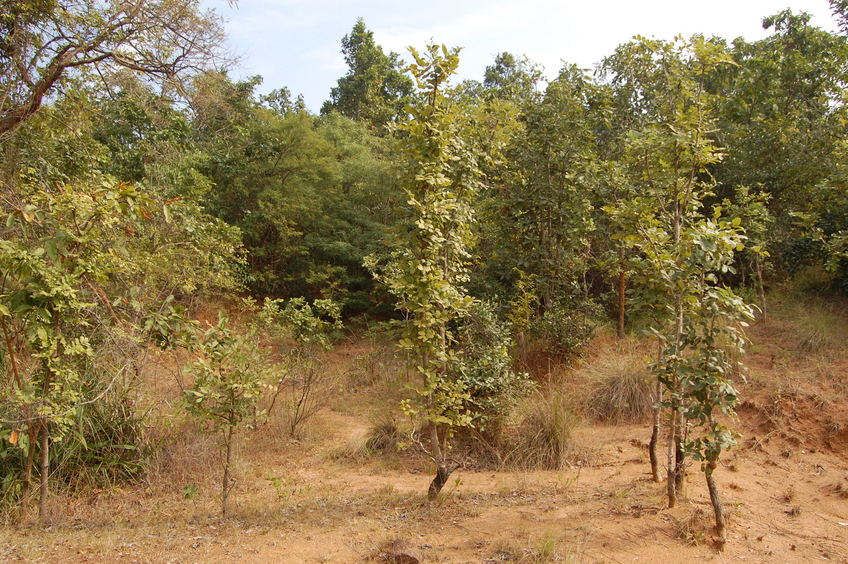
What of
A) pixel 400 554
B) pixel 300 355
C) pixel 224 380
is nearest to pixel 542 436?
pixel 400 554

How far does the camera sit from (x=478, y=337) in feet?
23.7

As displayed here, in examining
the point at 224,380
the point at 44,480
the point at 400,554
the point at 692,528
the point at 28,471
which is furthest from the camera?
the point at 28,471

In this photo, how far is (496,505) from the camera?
15.9 feet

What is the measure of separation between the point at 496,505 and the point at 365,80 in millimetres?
21024

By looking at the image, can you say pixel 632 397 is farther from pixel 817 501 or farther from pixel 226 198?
pixel 226 198

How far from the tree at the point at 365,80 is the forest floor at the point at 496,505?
16648 mm

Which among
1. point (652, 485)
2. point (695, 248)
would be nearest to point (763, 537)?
point (652, 485)

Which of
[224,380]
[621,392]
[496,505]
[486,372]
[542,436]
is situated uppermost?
[224,380]

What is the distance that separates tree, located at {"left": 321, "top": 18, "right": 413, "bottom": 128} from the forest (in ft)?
35.6

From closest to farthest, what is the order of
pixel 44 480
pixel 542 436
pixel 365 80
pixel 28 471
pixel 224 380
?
1. pixel 224 380
2. pixel 44 480
3. pixel 28 471
4. pixel 542 436
5. pixel 365 80

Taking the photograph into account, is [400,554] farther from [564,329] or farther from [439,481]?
[564,329]

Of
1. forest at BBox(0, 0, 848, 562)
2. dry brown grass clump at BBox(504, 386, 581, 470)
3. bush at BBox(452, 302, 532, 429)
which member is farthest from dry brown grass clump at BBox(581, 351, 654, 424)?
bush at BBox(452, 302, 532, 429)

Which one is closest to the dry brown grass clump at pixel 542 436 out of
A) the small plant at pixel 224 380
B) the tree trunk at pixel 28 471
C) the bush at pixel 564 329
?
the bush at pixel 564 329

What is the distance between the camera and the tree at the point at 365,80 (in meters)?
21.7
